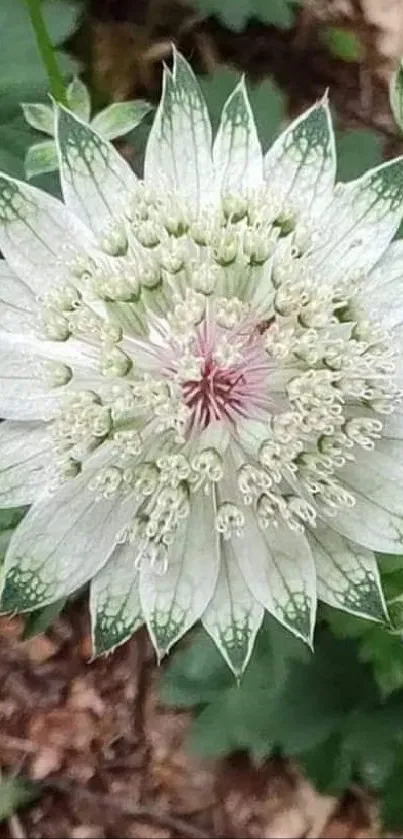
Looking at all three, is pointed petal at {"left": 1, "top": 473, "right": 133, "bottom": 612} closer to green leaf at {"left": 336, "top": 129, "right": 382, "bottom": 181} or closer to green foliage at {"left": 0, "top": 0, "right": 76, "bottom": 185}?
green foliage at {"left": 0, "top": 0, "right": 76, "bottom": 185}

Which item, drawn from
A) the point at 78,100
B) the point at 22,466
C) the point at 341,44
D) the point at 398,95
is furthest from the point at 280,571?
the point at 341,44

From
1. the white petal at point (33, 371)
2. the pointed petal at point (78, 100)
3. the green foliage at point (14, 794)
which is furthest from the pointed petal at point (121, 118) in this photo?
the green foliage at point (14, 794)

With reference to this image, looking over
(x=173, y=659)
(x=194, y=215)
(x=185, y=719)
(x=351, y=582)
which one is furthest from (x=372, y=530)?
(x=185, y=719)

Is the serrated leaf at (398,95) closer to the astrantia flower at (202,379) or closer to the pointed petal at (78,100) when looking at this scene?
the astrantia flower at (202,379)

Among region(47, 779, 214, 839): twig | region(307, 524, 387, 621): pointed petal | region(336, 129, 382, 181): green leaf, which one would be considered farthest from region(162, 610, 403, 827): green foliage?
region(307, 524, 387, 621): pointed petal

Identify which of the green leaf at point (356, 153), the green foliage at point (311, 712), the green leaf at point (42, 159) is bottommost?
the green foliage at point (311, 712)

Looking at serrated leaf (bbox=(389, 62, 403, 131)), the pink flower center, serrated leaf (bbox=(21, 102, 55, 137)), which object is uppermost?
serrated leaf (bbox=(389, 62, 403, 131))

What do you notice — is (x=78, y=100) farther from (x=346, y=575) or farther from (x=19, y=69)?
Result: (x=346, y=575)
